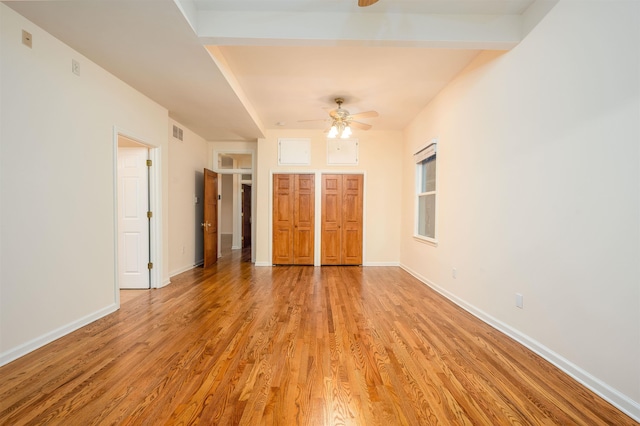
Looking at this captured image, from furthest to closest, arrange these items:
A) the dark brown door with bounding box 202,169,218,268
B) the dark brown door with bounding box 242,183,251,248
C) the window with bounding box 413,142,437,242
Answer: the dark brown door with bounding box 242,183,251,248, the dark brown door with bounding box 202,169,218,268, the window with bounding box 413,142,437,242

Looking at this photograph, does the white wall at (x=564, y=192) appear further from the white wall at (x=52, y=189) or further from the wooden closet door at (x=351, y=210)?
the white wall at (x=52, y=189)

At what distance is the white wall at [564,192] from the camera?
1.56 m

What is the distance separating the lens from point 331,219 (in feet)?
18.6

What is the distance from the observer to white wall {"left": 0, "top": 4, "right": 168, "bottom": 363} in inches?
79.4

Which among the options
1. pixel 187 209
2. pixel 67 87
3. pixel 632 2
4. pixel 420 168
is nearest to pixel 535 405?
pixel 632 2

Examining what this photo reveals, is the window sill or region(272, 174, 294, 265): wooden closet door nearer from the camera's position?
the window sill

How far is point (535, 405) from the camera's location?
1561 mm

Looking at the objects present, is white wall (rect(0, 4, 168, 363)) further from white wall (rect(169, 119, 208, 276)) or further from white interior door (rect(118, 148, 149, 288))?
white wall (rect(169, 119, 208, 276))

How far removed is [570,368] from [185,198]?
5614 millimetres

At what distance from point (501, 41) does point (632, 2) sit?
95cm

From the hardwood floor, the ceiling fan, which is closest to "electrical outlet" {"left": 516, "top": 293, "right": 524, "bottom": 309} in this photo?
the hardwood floor

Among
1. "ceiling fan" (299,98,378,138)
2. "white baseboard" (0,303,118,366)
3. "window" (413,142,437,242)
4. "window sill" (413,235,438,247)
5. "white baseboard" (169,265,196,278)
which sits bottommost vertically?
"white baseboard" (169,265,196,278)

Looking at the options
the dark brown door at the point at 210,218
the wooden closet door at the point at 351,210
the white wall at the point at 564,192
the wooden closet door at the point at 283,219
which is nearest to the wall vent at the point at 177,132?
the dark brown door at the point at 210,218

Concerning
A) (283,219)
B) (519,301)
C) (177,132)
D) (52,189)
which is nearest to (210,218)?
(283,219)
